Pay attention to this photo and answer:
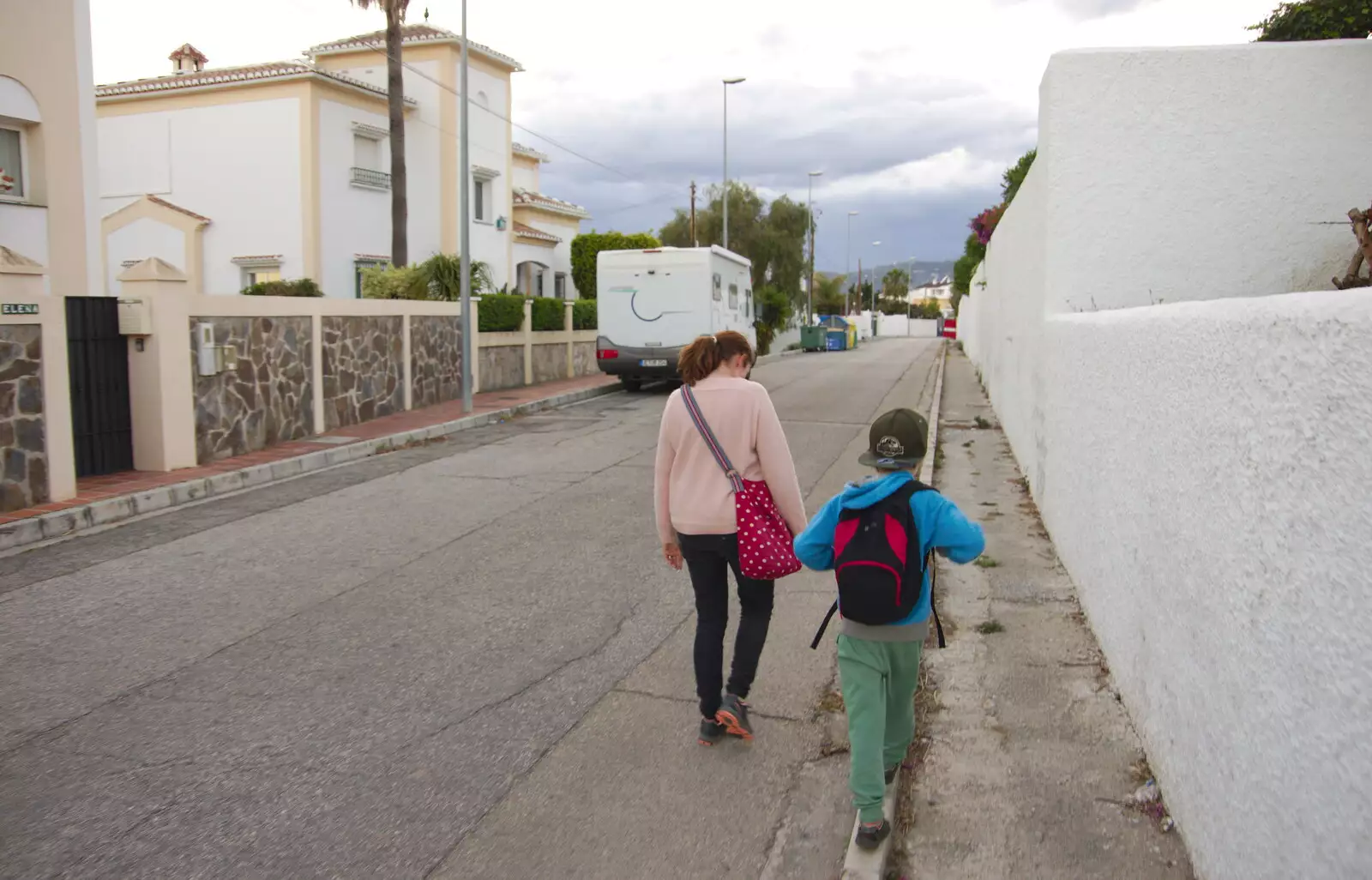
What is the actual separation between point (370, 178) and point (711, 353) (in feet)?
89.0

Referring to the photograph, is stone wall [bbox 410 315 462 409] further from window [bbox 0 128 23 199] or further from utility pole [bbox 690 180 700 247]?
utility pole [bbox 690 180 700 247]

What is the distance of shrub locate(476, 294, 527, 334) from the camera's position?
20922mm

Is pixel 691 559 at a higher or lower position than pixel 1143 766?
higher

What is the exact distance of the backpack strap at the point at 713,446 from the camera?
4223 millimetres

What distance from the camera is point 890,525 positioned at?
335 cm

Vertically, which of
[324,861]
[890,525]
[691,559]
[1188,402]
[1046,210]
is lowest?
[324,861]

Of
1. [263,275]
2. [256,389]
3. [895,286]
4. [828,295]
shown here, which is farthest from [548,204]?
[895,286]

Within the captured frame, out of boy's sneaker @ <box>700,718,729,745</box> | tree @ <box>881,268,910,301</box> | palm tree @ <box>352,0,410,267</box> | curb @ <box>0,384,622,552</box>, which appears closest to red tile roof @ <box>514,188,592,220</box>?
palm tree @ <box>352,0,410,267</box>

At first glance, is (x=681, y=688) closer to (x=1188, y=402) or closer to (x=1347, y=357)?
(x=1188, y=402)

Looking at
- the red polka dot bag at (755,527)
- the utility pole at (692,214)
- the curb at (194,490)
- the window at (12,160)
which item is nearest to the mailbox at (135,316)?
the curb at (194,490)

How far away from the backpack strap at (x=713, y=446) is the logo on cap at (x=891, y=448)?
2.91ft

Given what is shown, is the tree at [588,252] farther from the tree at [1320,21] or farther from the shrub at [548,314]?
the tree at [1320,21]

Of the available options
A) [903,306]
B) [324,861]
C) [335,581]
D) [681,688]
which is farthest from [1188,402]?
[903,306]

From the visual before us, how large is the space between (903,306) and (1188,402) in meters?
122
